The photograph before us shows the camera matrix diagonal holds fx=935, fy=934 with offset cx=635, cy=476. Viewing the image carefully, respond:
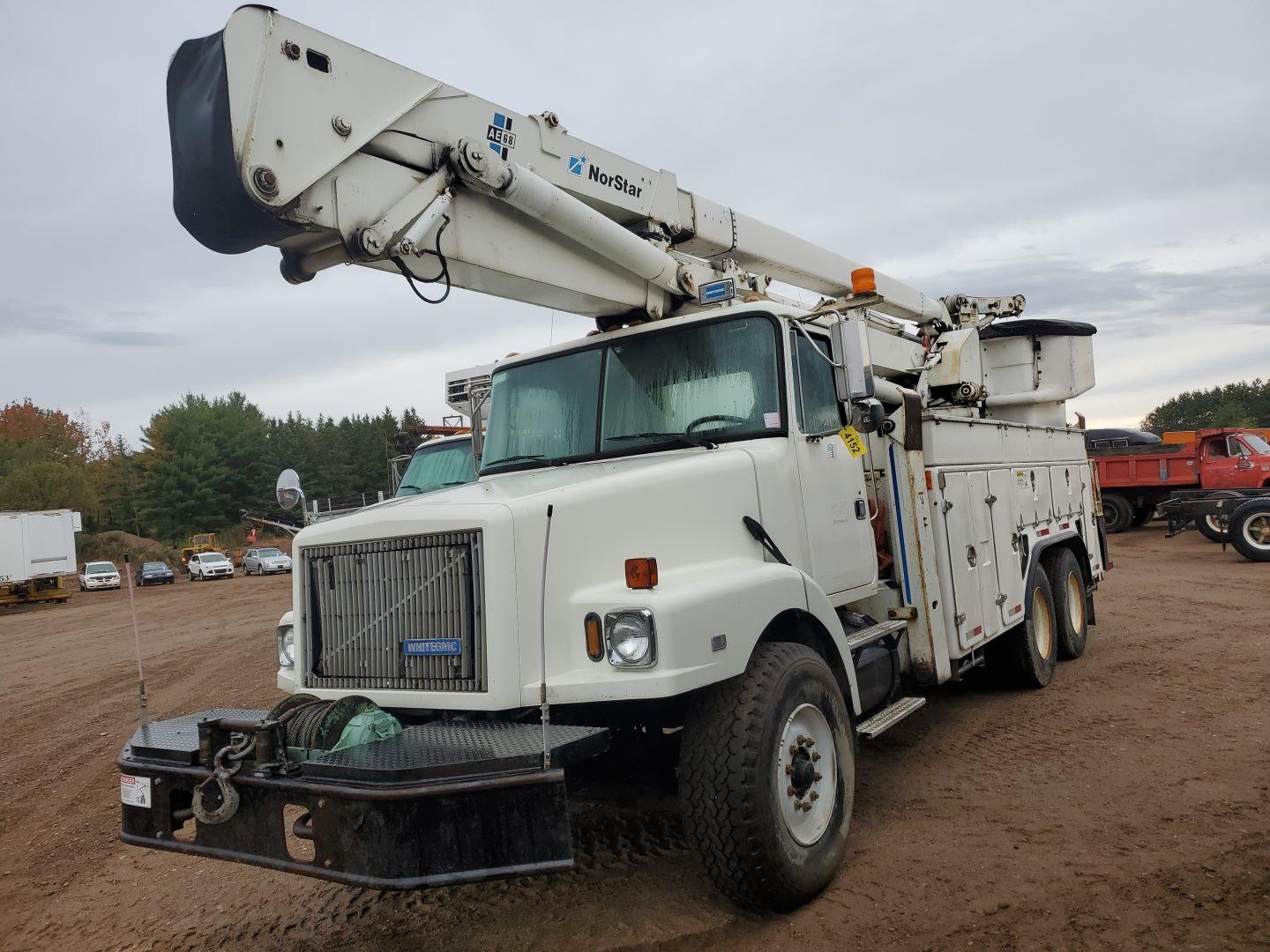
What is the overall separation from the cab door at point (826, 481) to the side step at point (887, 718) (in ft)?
2.29

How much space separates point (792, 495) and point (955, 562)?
1.78 meters

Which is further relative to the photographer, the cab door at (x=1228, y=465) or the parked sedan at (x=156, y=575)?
the parked sedan at (x=156, y=575)

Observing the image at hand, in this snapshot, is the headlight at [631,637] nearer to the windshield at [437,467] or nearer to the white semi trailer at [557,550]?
the white semi trailer at [557,550]

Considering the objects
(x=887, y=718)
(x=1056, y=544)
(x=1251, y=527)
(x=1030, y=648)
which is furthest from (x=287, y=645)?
(x=1251, y=527)

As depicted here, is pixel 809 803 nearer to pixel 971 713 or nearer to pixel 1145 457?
pixel 971 713

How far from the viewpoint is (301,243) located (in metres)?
4.50

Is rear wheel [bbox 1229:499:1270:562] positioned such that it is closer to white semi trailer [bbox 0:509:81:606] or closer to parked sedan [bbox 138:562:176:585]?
white semi trailer [bbox 0:509:81:606]

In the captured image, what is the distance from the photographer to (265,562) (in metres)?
39.2

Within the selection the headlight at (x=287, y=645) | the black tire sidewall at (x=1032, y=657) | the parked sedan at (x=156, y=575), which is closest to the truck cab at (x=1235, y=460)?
the black tire sidewall at (x=1032, y=657)

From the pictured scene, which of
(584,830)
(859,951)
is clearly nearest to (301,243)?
(584,830)

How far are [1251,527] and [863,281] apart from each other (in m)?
15.2

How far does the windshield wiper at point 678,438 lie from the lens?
458 centimetres

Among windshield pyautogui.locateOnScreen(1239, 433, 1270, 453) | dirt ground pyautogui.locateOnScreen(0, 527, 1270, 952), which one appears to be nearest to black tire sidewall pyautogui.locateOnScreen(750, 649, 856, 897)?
dirt ground pyautogui.locateOnScreen(0, 527, 1270, 952)

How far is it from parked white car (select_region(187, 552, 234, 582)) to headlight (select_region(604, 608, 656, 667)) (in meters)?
39.9
